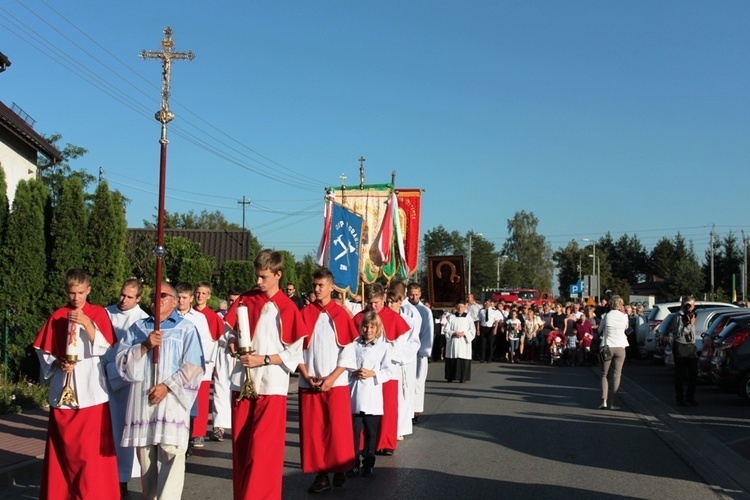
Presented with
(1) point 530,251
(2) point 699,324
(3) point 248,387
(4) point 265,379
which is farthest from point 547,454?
(1) point 530,251

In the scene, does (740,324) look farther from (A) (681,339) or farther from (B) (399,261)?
(B) (399,261)

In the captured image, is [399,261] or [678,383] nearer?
[678,383]

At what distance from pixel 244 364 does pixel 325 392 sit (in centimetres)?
153

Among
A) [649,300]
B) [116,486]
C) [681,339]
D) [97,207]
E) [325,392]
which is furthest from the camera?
[649,300]

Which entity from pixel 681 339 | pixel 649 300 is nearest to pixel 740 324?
pixel 681 339

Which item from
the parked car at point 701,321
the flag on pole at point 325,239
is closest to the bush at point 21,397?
the flag on pole at point 325,239

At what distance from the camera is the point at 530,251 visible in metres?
105

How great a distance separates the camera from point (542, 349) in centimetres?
2834

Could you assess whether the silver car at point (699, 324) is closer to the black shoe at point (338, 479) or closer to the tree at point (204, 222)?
the black shoe at point (338, 479)

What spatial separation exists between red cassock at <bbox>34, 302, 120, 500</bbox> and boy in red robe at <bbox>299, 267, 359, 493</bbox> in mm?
1924

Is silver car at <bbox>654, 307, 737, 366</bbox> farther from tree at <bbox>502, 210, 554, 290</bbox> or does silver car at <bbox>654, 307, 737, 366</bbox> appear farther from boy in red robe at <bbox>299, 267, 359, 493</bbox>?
tree at <bbox>502, 210, 554, 290</bbox>

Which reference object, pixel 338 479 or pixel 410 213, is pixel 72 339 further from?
pixel 410 213

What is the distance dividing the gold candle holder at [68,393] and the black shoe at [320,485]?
245 centimetres

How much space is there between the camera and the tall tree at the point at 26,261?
52.1 feet
